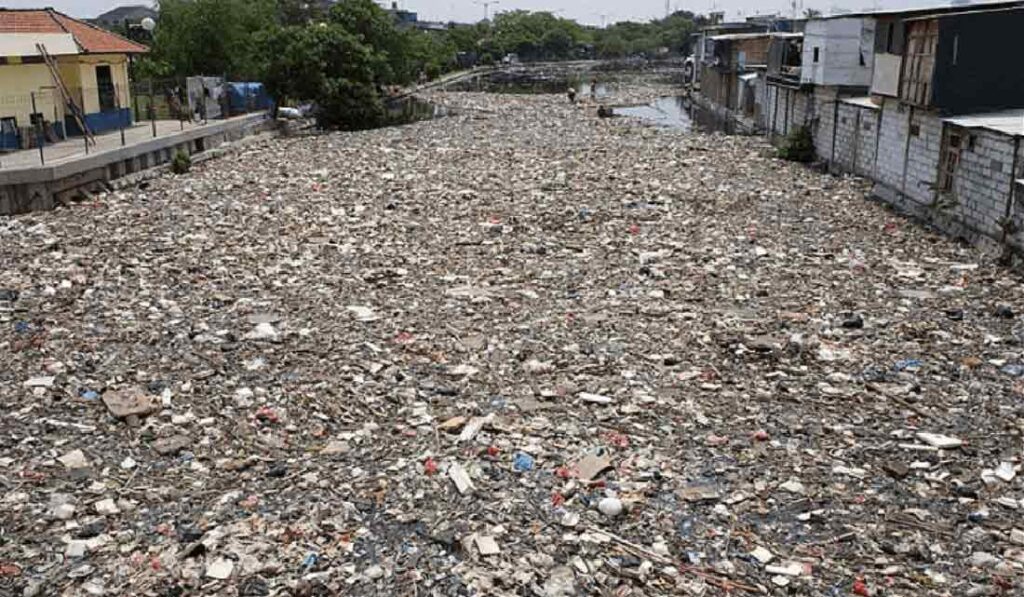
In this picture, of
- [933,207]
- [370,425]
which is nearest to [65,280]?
[370,425]

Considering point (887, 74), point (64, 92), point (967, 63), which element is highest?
point (967, 63)

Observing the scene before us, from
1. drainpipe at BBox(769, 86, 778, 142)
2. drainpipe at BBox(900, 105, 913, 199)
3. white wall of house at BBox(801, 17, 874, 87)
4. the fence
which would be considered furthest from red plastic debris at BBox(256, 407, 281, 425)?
drainpipe at BBox(769, 86, 778, 142)

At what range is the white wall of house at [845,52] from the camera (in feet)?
77.0

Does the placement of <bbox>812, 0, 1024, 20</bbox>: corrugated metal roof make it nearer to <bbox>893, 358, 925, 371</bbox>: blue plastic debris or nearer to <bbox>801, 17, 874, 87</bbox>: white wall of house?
<bbox>801, 17, 874, 87</bbox>: white wall of house

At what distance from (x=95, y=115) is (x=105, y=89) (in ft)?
3.66

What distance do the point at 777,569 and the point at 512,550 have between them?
1.66 m

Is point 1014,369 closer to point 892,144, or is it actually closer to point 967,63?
point 967,63

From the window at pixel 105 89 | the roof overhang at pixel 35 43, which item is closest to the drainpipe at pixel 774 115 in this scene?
the window at pixel 105 89

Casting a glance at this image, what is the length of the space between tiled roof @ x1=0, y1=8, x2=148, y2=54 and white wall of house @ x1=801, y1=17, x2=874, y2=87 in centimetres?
1948

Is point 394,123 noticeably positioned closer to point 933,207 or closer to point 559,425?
point 933,207

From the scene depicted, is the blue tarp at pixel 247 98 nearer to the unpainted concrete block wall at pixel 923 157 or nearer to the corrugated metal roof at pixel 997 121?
the unpainted concrete block wall at pixel 923 157

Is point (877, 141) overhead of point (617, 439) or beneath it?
overhead

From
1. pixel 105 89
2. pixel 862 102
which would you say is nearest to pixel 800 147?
pixel 862 102

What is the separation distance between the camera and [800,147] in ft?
79.8
